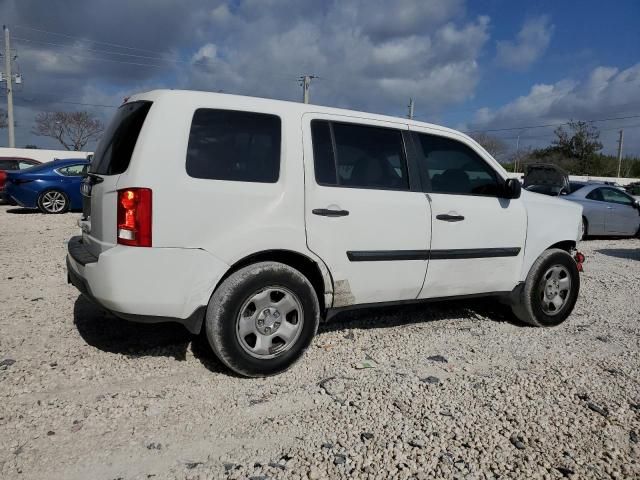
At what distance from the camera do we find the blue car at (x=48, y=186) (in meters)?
12.4

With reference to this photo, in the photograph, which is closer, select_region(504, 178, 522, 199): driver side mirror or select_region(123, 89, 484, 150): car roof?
select_region(123, 89, 484, 150): car roof

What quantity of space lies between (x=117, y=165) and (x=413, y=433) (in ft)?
7.96

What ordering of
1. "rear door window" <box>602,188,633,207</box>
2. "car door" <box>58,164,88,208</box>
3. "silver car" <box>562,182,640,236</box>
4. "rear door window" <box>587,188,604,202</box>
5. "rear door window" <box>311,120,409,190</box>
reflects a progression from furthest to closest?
"car door" <box>58,164,88,208</box> < "rear door window" <box>602,188,633,207</box> < "rear door window" <box>587,188,604,202</box> < "silver car" <box>562,182,640,236</box> < "rear door window" <box>311,120,409,190</box>

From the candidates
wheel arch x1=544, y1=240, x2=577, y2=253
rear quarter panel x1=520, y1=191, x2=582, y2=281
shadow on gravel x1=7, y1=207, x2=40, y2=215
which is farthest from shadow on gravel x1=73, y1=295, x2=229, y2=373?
shadow on gravel x1=7, y1=207, x2=40, y2=215

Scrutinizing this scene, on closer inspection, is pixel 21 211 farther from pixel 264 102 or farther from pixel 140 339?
pixel 264 102

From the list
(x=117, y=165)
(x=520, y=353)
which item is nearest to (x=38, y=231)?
(x=117, y=165)

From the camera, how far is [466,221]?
13.3ft

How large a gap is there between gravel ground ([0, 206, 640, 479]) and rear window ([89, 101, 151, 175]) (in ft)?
4.63

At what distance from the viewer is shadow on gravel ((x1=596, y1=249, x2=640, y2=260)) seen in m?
9.29

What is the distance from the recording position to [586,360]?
3.91 meters

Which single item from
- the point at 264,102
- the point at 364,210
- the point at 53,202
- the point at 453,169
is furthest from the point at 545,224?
the point at 53,202

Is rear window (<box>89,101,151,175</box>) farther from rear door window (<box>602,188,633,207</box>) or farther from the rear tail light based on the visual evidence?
rear door window (<box>602,188,633,207</box>)

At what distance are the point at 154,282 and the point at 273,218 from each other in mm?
845

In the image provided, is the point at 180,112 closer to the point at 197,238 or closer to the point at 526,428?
the point at 197,238
